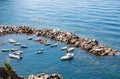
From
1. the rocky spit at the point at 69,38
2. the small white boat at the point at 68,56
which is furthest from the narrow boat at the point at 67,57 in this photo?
the rocky spit at the point at 69,38

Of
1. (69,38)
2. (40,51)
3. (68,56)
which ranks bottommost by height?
(68,56)

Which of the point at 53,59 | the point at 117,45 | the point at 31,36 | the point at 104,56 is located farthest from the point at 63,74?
the point at 31,36

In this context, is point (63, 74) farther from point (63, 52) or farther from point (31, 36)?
point (31, 36)

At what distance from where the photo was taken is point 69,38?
143500 mm

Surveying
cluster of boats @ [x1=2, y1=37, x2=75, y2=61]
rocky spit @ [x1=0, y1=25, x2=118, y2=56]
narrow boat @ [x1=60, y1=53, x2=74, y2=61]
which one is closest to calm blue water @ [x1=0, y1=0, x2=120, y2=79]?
narrow boat @ [x1=60, y1=53, x2=74, y2=61]

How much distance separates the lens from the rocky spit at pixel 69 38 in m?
128

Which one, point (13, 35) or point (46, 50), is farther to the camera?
point (13, 35)

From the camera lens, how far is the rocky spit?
128 m

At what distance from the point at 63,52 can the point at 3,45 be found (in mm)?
30716

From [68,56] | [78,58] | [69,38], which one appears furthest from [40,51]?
[78,58]

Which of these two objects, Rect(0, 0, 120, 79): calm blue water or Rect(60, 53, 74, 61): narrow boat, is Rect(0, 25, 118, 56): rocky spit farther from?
Rect(60, 53, 74, 61): narrow boat

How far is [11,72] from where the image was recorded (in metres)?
91.8

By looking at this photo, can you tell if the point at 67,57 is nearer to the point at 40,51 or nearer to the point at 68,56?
the point at 68,56

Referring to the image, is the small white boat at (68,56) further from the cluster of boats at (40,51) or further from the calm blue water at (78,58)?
the calm blue water at (78,58)
